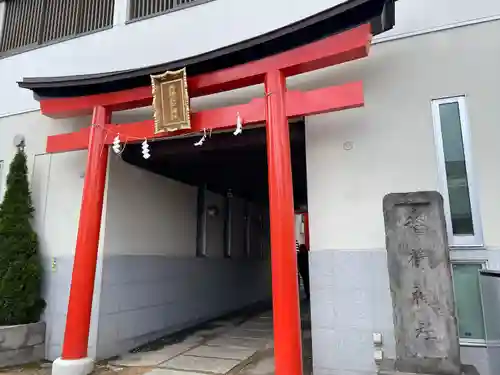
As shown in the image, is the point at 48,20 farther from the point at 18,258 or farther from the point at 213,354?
the point at 213,354

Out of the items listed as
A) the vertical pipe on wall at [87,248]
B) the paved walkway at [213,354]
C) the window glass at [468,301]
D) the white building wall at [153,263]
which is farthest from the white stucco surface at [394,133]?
the white building wall at [153,263]

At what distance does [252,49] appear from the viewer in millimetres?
3816

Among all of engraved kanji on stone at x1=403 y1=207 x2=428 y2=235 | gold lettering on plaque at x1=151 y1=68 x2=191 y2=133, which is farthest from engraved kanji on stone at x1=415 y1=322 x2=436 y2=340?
gold lettering on plaque at x1=151 y1=68 x2=191 y2=133

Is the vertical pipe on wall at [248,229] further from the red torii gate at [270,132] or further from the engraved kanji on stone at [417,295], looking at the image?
the engraved kanji on stone at [417,295]

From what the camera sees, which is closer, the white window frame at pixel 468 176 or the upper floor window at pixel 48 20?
the white window frame at pixel 468 176

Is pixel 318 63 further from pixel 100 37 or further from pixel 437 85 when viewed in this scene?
pixel 100 37

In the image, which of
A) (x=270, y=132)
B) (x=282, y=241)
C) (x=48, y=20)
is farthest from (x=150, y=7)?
(x=282, y=241)

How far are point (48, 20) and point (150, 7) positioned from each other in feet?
6.68

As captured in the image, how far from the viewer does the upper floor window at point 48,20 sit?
6.10 m

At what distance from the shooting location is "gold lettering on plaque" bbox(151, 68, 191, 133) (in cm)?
407

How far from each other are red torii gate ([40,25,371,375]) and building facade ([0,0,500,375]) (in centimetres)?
50

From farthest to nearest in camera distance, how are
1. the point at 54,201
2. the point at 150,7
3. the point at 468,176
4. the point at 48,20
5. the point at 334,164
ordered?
1. the point at 48,20
2. the point at 150,7
3. the point at 54,201
4. the point at 334,164
5. the point at 468,176

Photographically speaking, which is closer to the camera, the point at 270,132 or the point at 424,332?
the point at 424,332

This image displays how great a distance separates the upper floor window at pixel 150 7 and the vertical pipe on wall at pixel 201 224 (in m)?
3.20
